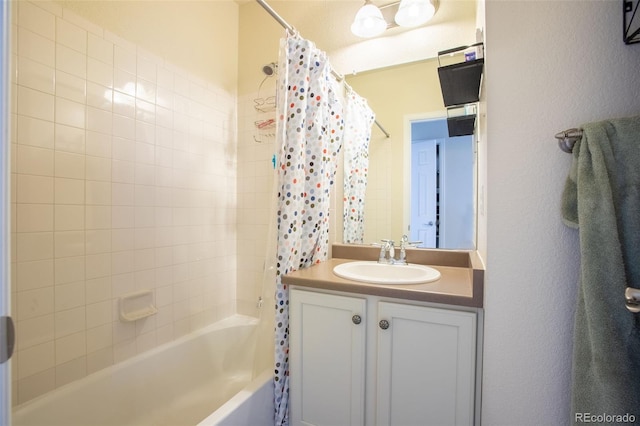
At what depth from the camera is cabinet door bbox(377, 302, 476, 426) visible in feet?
3.36

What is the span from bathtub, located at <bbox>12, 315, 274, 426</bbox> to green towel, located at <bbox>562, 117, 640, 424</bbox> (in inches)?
45.1

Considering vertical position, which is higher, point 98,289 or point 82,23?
point 82,23

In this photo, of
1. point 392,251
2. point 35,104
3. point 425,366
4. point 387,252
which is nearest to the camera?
point 425,366

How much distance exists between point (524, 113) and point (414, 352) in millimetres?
905

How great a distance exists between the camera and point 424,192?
5.33 ft

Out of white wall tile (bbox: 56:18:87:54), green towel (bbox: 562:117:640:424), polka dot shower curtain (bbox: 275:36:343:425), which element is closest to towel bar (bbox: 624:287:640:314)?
green towel (bbox: 562:117:640:424)

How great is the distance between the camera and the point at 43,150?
3.96 feet

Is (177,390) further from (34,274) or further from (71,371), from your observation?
(34,274)

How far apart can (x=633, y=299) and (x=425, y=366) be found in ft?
2.15

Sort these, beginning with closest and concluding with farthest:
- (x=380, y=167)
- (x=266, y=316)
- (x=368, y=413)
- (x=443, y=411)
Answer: (x=443, y=411) → (x=368, y=413) → (x=266, y=316) → (x=380, y=167)

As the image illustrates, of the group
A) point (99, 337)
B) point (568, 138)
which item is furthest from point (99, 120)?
point (568, 138)

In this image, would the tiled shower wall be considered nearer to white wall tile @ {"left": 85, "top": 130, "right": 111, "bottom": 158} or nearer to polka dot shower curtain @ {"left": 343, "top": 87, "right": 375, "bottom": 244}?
white wall tile @ {"left": 85, "top": 130, "right": 111, "bottom": 158}

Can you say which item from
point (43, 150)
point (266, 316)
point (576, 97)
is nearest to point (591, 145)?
point (576, 97)

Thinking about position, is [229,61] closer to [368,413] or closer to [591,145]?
[591,145]
